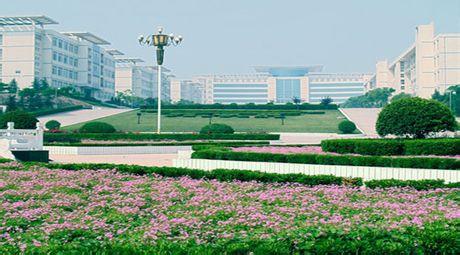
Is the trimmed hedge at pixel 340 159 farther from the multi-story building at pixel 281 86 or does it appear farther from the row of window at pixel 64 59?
the multi-story building at pixel 281 86

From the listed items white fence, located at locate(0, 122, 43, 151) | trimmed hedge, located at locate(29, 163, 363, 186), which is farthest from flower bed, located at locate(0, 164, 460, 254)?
white fence, located at locate(0, 122, 43, 151)

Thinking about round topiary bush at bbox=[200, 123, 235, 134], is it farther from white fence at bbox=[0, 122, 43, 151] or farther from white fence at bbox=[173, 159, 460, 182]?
white fence at bbox=[173, 159, 460, 182]

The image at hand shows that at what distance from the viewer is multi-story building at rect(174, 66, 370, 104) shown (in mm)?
155750

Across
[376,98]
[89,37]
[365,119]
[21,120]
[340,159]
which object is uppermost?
[89,37]

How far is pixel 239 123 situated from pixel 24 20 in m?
39.2

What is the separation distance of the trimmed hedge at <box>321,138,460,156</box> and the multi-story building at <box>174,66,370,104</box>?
137615mm

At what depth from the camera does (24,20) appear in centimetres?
6875

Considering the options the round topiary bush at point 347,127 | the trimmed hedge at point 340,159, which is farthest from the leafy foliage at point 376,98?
the trimmed hedge at point 340,159

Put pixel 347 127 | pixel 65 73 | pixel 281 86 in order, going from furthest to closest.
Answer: pixel 281 86
pixel 65 73
pixel 347 127

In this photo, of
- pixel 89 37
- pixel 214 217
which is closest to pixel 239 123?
pixel 214 217

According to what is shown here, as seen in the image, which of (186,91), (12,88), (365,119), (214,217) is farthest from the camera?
(186,91)

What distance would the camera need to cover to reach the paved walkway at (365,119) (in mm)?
41772

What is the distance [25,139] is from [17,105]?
1781 inches

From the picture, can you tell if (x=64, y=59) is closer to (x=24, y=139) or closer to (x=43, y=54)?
(x=43, y=54)
